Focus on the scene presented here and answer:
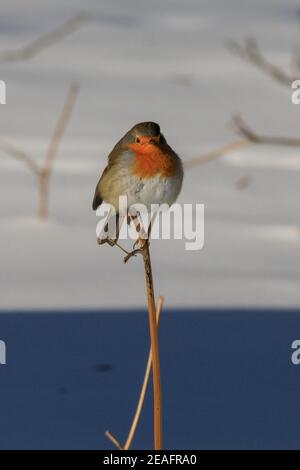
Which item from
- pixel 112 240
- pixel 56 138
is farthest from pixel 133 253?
pixel 56 138

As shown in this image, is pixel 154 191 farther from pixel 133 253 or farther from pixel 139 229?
pixel 133 253

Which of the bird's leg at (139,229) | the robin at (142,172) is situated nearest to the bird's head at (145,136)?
the robin at (142,172)

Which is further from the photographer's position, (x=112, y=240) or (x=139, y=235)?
(x=139, y=235)

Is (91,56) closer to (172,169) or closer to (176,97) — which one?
(176,97)

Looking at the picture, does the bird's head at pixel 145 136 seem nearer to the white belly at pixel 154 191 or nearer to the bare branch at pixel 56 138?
the white belly at pixel 154 191

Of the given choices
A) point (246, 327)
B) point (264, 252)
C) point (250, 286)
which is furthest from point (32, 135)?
point (246, 327)

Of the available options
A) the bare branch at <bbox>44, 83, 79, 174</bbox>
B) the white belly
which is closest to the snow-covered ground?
the bare branch at <bbox>44, 83, 79, 174</bbox>
